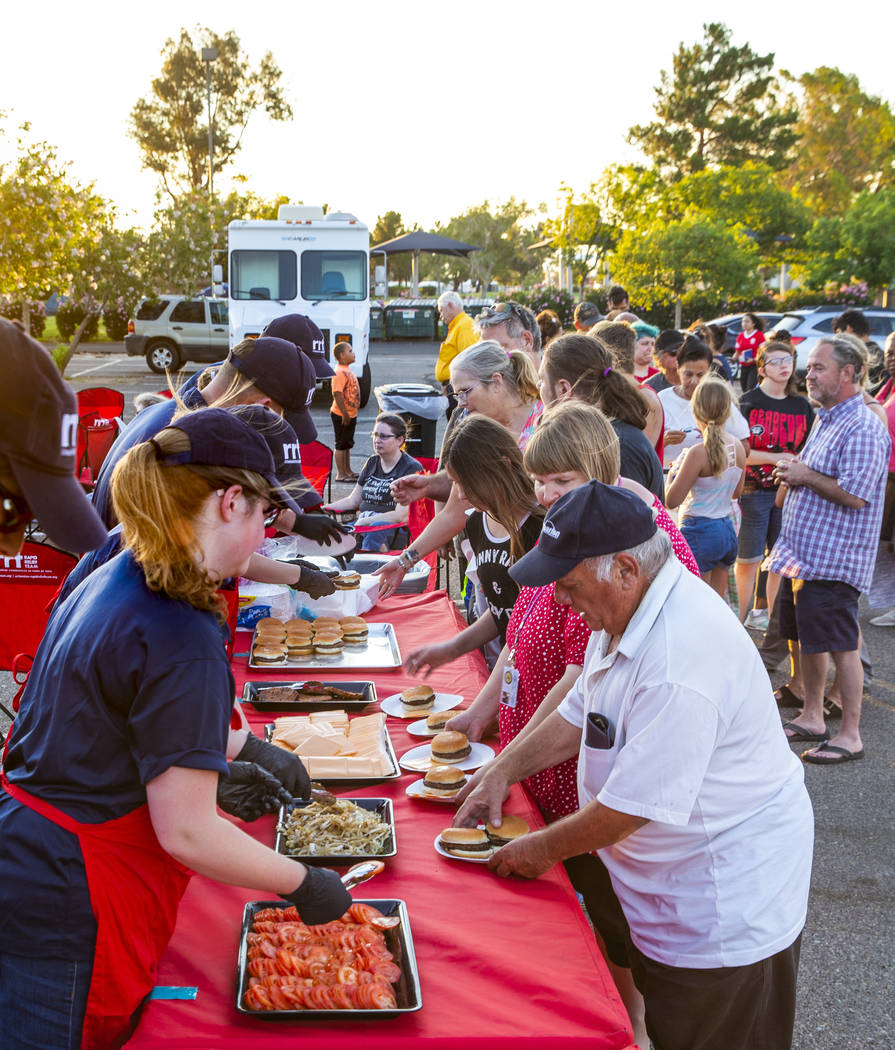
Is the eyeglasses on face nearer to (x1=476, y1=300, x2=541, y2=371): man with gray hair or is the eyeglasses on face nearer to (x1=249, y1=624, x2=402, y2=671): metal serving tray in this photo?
(x1=249, y1=624, x2=402, y2=671): metal serving tray

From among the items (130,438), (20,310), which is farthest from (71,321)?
(130,438)

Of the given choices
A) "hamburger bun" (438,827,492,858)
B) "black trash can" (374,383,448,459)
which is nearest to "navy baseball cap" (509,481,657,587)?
"hamburger bun" (438,827,492,858)

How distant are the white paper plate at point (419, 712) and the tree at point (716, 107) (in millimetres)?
52751

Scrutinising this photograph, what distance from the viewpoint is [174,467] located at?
165 centimetres

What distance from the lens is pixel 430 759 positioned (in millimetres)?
2797

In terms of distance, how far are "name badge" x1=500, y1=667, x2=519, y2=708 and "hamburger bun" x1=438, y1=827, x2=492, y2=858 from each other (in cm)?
54

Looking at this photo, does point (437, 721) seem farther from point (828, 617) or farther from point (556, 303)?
point (556, 303)

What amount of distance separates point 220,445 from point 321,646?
217 cm

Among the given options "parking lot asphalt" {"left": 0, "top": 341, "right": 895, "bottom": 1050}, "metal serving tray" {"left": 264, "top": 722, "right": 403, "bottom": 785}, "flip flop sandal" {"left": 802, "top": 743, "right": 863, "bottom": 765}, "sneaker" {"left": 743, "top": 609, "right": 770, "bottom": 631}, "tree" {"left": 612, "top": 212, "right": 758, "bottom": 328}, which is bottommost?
"parking lot asphalt" {"left": 0, "top": 341, "right": 895, "bottom": 1050}

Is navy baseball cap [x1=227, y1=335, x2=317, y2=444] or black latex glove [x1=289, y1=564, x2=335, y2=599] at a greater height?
navy baseball cap [x1=227, y1=335, x2=317, y2=444]

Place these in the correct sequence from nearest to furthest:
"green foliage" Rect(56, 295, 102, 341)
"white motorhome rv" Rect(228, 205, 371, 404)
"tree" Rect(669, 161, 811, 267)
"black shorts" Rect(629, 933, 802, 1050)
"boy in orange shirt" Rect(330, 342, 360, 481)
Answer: "black shorts" Rect(629, 933, 802, 1050)
"boy in orange shirt" Rect(330, 342, 360, 481)
"white motorhome rv" Rect(228, 205, 371, 404)
"tree" Rect(669, 161, 811, 267)
"green foliage" Rect(56, 295, 102, 341)

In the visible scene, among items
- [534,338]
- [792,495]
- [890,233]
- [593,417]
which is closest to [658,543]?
[593,417]

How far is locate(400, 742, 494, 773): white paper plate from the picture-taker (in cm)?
273

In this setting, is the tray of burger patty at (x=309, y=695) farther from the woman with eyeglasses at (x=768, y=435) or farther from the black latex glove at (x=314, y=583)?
the woman with eyeglasses at (x=768, y=435)
